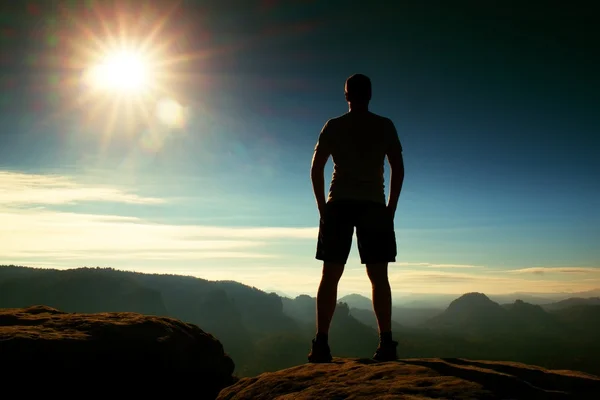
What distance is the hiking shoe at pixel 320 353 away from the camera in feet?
22.8

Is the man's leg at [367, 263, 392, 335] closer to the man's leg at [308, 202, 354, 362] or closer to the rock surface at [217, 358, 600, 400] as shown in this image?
the man's leg at [308, 202, 354, 362]

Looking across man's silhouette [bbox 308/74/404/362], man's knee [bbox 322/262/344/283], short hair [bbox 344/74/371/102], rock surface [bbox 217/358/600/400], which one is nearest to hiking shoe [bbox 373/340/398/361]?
man's silhouette [bbox 308/74/404/362]

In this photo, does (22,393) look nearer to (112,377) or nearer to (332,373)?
(112,377)

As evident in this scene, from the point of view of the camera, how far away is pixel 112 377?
7.25 m

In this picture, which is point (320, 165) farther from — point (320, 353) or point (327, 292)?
point (320, 353)

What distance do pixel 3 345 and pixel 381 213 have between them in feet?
21.8

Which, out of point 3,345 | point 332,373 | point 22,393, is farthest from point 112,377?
point 332,373

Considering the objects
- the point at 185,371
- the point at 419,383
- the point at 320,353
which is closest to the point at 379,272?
the point at 320,353

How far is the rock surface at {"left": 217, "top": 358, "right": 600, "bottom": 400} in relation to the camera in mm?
4098

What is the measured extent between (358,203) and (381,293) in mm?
1572

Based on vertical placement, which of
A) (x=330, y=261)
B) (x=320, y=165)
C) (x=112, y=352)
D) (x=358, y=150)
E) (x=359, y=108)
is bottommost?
(x=112, y=352)

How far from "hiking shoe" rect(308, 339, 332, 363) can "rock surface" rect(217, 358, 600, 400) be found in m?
0.73

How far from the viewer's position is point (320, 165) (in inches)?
293

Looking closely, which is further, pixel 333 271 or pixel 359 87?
pixel 359 87
